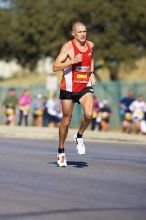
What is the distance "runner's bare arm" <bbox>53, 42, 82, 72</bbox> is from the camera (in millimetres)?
12836

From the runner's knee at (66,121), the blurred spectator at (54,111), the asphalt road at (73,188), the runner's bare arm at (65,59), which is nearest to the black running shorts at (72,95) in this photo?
the runner's knee at (66,121)

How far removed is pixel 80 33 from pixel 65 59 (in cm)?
45

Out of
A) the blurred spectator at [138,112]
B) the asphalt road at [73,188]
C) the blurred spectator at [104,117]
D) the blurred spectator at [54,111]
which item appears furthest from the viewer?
the blurred spectator at [54,111]

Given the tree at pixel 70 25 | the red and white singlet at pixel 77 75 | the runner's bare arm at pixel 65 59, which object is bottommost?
the red and white singlet at pixel 77 75

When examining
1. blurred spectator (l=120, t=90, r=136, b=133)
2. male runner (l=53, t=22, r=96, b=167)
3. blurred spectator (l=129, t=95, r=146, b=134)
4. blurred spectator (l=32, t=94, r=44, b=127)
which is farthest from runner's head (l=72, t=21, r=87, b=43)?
blurred spectator (l=32, t=94, r=44, b=127)

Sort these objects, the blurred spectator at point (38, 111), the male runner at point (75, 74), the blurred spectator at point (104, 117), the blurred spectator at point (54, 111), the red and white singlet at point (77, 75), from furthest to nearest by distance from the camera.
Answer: the blurred spectator at point (38, 111) < the blurred spectator at point (54, 111) < the blurred spectator at point (104, 117) < the red and white singlet at point (77, 75) < the male runner at point (75, 74)

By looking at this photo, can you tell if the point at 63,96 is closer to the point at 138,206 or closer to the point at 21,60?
the point at 138,206

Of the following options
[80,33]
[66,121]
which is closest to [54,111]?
[66,121]

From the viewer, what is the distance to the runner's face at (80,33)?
1300 cm

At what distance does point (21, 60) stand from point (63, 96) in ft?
176

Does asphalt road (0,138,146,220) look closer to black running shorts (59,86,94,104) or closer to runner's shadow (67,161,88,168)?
runner's shadow (67,161,88,168)

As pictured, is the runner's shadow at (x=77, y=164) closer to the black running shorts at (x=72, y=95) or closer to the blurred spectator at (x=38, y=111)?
the black running shorts at (x=72, y=95)

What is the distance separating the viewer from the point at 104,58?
59.6m

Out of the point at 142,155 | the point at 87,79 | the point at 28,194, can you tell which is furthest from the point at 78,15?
the point at 28,194
